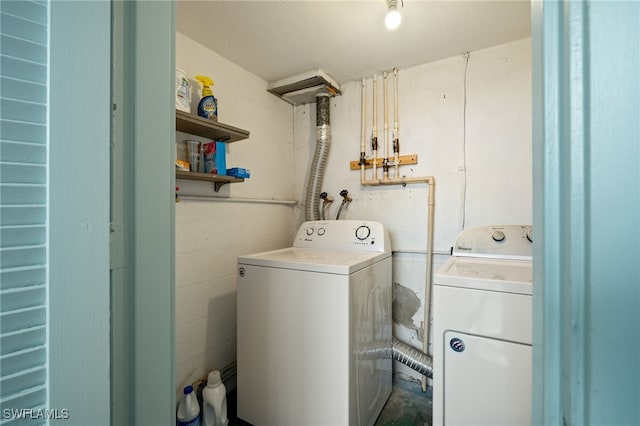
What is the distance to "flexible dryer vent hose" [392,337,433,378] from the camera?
5.52 feet

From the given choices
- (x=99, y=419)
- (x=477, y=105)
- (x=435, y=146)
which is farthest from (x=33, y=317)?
(x=477, y=105)

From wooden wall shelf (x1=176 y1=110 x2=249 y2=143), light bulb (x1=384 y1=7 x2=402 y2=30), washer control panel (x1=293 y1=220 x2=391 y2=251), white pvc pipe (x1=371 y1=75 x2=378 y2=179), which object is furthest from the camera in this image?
white pvc pipe (x1=371 y1=75 x2=378 y2=179)

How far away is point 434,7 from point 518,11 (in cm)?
44

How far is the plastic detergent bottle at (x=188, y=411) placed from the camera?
4.44 ft

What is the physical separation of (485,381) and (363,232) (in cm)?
98

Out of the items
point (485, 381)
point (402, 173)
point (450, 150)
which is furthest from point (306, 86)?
point (485, 381)

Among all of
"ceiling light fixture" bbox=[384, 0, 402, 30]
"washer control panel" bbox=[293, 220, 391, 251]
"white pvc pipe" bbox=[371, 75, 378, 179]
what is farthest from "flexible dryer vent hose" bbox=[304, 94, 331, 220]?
"ceiling light fixture" bbox=[384, 0, 402, 30]

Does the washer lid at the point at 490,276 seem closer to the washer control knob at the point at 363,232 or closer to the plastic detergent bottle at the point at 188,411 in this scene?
the washer control knob at the point at 363,232

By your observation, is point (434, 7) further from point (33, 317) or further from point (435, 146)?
point (33, 317)

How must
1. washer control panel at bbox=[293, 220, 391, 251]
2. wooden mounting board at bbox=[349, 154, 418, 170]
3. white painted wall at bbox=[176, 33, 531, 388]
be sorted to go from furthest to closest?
wooden mounting board at bbox=[349, 154, 418, 170] → washer control panel at bbox=[293, 220, 391, 251] → white painted wall at bbox=[176, 33, 531, 388]

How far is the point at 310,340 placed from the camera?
1.32m

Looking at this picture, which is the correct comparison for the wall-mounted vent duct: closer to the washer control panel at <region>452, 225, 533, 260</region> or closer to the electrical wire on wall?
the electrical wire on wall

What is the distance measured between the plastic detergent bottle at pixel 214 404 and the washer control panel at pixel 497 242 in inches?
59.3

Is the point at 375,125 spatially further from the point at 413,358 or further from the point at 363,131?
the point at 413,358
